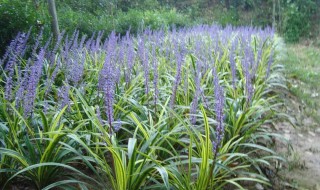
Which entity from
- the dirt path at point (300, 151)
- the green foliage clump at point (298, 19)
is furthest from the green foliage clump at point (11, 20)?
the green foliage clump at point (298, 19)

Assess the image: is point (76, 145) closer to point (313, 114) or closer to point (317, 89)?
point (313, 114)

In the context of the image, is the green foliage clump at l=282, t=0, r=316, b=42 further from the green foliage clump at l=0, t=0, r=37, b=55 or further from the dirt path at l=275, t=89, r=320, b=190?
the green foliage clump at l=0, t=0, r=37, b=55

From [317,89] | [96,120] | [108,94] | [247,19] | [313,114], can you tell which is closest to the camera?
[108,94]

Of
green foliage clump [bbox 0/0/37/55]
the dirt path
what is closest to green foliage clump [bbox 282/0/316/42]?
the dirt path

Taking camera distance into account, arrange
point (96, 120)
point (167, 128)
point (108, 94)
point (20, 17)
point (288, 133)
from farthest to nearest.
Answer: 1. point (20, 17)
2. point (288, 133)
3. point (167, 128)
4. point (96, 120)
5. point (108, 94)

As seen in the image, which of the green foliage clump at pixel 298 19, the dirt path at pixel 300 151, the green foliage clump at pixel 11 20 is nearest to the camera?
the dirt path at pixel 300 151

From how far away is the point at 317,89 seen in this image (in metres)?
6.37

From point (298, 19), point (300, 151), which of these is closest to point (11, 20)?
point (300, 151)

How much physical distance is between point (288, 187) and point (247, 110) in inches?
32.4

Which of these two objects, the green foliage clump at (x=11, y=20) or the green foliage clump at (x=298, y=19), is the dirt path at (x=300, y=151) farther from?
the green foliage clump at (x=298, y=19)

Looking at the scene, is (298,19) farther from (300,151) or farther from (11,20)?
(300,151)

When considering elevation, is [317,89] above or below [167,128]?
below

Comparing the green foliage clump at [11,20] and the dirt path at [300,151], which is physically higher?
the green foliage clump at [11,20]

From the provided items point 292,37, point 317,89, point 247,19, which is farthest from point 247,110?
point 247,19
